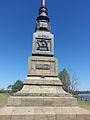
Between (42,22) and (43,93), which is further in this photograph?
(42,22)

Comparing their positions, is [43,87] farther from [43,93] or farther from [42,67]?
[42,67]

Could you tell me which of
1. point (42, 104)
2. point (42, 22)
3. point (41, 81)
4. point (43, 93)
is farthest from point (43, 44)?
point (42, 104)

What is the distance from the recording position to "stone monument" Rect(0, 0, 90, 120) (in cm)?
475

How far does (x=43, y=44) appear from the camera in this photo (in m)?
9.76

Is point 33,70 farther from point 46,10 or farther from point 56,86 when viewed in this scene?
point 46,10

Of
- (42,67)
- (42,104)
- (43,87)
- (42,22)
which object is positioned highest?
(42,22)

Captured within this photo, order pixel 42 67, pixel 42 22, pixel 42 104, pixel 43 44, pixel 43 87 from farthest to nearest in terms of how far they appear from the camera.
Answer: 1. pixel 42 22
2. pixel 43 44
3. pixel 42 67
4. pixel 43 87
5. pixel 42 104

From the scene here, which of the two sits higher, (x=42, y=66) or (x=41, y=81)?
(x=42, y=66)

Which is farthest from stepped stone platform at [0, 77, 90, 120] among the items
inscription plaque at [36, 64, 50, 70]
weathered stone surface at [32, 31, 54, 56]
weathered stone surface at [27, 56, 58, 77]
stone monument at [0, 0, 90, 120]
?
weathered stone surface at [32, 31, 54, 56]

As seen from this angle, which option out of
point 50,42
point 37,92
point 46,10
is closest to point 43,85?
point 37,92

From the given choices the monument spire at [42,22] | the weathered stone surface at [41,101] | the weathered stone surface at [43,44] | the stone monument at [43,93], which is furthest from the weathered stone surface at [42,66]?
the monument spire at [42,22]

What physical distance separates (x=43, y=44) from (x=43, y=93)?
4592 mm

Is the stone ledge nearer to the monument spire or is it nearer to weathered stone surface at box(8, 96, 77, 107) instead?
weathered stone surface at box(8, 96, 77, 107)

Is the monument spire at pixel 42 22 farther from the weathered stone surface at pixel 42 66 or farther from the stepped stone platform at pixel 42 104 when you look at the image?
the stepped stone platform at pixel 42 104
